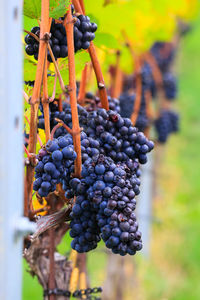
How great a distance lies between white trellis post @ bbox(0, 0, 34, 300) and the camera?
1.56 ft

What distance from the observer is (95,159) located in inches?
28.5

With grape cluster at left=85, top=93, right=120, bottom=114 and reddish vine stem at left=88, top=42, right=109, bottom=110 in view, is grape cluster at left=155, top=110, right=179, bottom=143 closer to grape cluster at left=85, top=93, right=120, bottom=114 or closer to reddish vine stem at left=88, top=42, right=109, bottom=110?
grape cluster at left=85, top=93, right=120, bottom=114

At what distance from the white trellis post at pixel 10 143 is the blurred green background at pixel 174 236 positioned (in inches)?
40.5

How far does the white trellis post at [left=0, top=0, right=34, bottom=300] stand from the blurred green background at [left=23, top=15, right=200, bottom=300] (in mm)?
1029

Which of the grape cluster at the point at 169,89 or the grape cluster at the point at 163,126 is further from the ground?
the grape cluster at the point at 169,89

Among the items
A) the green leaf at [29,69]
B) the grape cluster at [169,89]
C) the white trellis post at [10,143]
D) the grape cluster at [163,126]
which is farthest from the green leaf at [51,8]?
the grape cluster at [169,89]

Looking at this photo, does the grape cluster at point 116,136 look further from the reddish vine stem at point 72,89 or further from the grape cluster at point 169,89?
the grape cluster at point 169,89

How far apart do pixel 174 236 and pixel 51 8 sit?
11.1ft

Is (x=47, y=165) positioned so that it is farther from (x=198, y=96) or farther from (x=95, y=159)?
(x=198, y=96)

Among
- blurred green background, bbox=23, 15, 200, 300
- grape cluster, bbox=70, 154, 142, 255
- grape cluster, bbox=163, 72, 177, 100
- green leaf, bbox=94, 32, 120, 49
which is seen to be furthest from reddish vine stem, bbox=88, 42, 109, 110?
grape cluster, bbox=163, 72, 177, 100

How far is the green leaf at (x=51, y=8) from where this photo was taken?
2.35 feet

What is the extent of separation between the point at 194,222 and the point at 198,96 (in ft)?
9.92

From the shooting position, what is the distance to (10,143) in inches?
19.1

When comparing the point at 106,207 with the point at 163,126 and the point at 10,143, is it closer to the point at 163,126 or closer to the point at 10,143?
the point at 10,143
